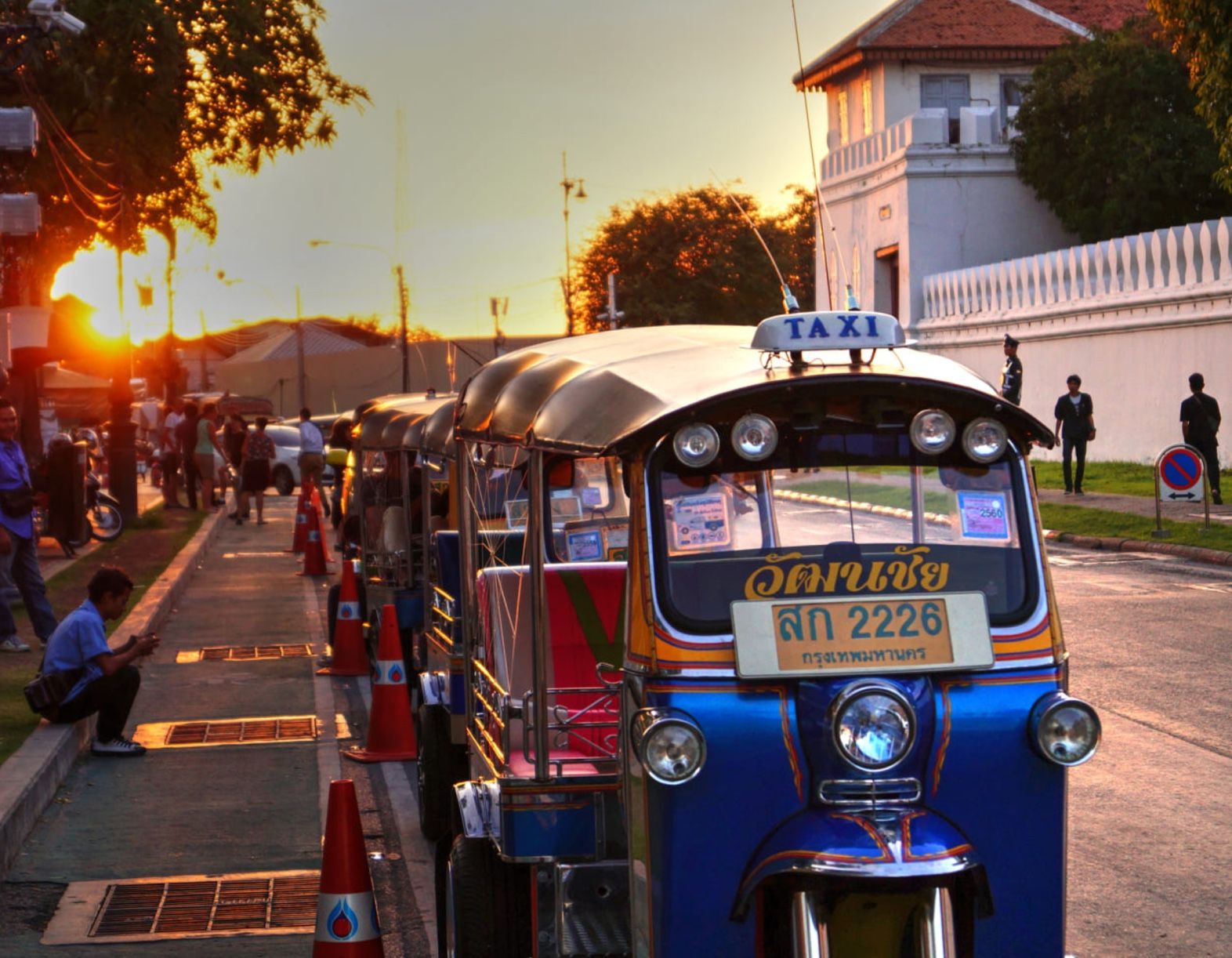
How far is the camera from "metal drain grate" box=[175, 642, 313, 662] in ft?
51.6

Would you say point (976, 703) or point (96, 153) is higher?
point (96, 153)

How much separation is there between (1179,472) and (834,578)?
16.9 meters

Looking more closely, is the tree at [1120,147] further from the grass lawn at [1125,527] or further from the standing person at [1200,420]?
the grass lawn at [1125,527]

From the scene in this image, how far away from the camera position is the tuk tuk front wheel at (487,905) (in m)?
5.92

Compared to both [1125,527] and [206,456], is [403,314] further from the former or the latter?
[1125,527]

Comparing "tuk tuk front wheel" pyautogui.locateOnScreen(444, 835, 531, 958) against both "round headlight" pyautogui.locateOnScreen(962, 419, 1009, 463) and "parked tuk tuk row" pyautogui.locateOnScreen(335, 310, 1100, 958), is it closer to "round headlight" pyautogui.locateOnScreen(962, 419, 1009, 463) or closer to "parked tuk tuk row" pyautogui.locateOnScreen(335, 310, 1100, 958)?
"parked tuk tuk row" pyautogui.locateOnScreen(335, 310, 1100, 958)

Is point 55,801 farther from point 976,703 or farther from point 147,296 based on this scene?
point 147,296

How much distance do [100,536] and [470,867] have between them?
70.2ft

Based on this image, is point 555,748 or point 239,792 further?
point 239,792

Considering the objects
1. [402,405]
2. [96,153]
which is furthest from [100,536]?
[402,405]

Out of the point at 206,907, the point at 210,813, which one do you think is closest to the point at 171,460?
the point at 210,813

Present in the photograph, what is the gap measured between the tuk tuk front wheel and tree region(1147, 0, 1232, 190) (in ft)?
56.3

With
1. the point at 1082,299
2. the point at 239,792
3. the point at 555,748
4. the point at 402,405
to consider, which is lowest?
the point at 239,792

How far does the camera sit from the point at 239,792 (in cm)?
1009
